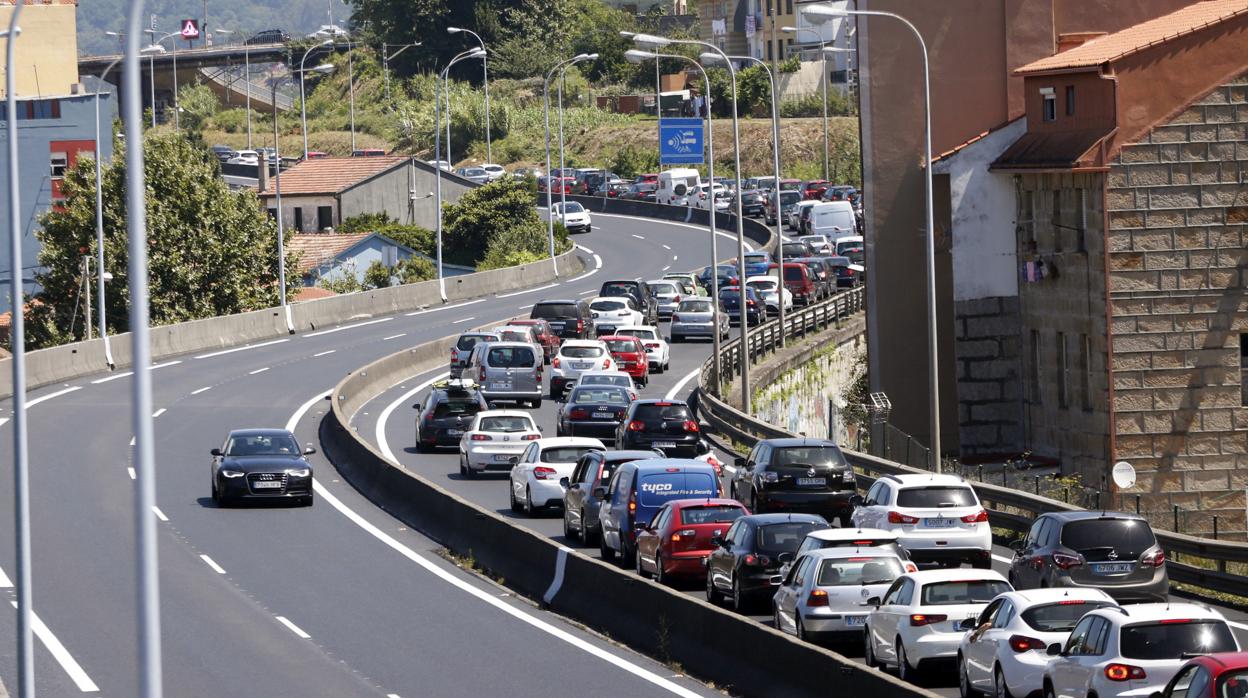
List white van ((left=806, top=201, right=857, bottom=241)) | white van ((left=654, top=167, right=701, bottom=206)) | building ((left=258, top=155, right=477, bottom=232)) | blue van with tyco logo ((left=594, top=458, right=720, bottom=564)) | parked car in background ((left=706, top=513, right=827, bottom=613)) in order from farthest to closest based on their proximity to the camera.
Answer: white van ((left=654, top=167, right=701, bottom=206)), building ((left=258, top=155, right=477, bottom=232)), white van ((left=806, top=201, right=857, bottom=241)), blue van with tyco logo ((left=594, top=458, right=720, bottom=564)), parked car in background ((left=706, top=513, right=827, bottom=613))

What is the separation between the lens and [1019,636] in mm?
17547

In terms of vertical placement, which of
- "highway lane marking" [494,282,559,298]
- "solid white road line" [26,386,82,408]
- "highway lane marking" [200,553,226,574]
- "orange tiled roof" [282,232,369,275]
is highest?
"orange tiled roof" [282,232,369,275]

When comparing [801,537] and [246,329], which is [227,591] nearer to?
[801,537]

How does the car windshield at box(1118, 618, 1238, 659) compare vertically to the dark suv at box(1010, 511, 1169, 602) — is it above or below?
above

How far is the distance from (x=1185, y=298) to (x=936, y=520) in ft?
59.4

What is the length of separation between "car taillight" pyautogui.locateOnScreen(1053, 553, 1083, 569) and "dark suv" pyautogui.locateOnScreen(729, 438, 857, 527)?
7.23 metres

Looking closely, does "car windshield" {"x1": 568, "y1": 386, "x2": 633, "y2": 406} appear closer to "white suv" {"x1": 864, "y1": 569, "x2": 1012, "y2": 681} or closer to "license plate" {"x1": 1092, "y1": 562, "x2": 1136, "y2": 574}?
"license plate" {"x1": 1092, "y1": 562, "x2": 1136, "y2": 574}

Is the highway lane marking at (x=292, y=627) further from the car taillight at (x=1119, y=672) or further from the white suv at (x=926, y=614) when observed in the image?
the car taillight at (x=1119, y=672)

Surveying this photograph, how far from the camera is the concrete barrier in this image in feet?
60.0

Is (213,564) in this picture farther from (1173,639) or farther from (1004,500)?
(1173,639)

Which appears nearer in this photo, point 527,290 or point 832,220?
point 527,290

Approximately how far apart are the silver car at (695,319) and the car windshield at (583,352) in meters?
12.5

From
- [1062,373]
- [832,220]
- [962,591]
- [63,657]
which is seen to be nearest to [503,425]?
[1062,373]

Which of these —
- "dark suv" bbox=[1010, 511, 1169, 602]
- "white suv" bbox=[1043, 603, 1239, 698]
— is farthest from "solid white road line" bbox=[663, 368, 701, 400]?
"white suv" bbox=[1043, 603, 1239, 698]
